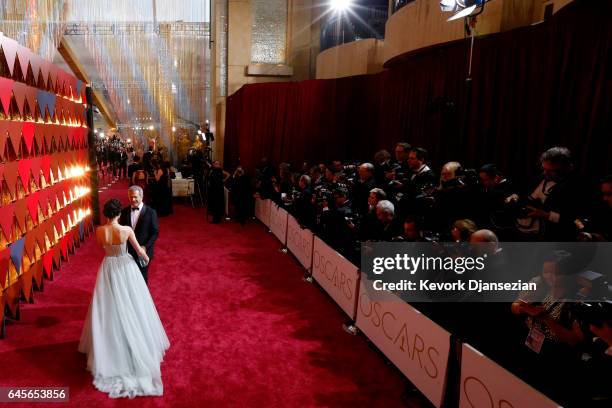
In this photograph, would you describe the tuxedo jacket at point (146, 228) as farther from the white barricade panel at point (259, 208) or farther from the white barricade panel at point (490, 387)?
the white barricade panel at point (259, 208)

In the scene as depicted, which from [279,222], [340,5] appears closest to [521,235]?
[279,222]

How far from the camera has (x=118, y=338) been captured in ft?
11.9

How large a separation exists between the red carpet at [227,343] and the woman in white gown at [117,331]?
129 millimetres

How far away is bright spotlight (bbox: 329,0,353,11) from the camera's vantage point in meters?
11.5

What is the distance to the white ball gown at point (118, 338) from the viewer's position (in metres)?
3.60

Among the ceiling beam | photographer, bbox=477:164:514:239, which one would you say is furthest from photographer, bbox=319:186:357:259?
the ceiling beam

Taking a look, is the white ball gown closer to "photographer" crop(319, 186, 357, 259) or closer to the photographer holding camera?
"photographer" crop(319, 186, 357, 259)

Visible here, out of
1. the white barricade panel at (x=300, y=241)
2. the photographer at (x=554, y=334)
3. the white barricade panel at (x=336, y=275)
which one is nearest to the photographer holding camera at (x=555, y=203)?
the photographer at (x=554, y=334)

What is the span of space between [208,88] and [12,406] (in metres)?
14.4

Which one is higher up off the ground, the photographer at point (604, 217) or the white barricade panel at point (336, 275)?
the photographer at point (604, 217)

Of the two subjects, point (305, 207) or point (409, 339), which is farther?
point (305, 207)

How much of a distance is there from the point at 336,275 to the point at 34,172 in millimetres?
4226

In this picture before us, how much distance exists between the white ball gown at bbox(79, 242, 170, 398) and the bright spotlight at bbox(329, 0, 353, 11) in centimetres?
1016

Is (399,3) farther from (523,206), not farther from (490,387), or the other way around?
(490,387)
